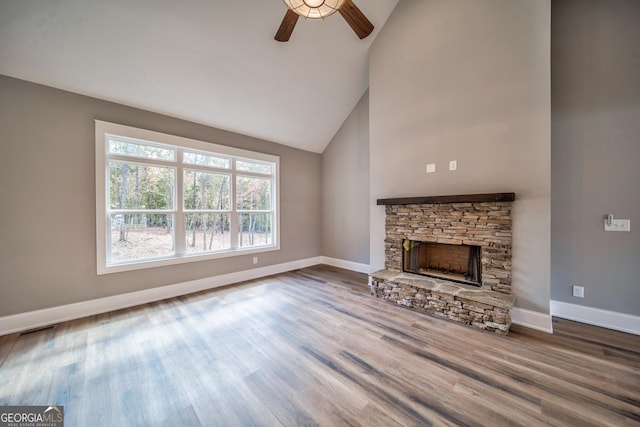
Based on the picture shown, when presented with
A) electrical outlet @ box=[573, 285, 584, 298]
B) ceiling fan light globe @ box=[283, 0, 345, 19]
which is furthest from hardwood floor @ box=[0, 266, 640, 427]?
ceiling fan light globe @ box=[283, 0, 345, 19]

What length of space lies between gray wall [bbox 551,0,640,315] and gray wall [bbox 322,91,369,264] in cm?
278

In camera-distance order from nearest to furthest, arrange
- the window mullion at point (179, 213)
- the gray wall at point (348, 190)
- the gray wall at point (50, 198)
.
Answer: the gray wall at point (50, 198), the window mullion at point (179, 213), the gray wall at point (348, 190)

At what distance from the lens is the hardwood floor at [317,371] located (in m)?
1.53

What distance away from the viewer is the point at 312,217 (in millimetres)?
5688

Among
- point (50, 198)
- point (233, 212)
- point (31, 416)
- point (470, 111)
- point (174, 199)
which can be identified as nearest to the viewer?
point (31, 416)

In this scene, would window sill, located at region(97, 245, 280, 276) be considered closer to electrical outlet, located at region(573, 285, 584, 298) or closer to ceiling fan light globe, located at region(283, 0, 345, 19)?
ceiling fan light globe, located at region(283, 0, 345, 19)

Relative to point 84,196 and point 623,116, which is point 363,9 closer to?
point 623,116

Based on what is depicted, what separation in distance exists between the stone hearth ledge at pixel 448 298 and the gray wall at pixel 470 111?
0.45 meters

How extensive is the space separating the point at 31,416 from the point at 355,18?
4.32 m

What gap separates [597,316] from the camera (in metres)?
2.63

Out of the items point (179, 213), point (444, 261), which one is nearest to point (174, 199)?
point (179, 213)

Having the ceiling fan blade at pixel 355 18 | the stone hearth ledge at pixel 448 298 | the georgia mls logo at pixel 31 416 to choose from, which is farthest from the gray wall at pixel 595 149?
the georgia mls logo at pixel 31 416

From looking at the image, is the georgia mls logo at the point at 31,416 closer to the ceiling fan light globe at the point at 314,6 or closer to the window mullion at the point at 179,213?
the window mullion at the point at 179,213

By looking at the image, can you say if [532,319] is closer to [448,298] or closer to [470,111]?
[448,298]
